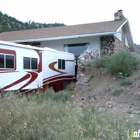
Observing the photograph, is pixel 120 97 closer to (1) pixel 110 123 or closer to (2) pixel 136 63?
(2) pixel 136 63

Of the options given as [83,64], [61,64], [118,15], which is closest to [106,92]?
[83,64]

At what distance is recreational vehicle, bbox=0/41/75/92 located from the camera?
35.7 ft

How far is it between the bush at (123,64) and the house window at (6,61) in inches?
193

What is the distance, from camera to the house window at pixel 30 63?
475 inches

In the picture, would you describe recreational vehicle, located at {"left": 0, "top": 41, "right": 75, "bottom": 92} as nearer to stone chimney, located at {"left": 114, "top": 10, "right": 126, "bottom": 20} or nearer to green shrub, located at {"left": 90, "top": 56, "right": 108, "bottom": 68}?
green shrub, located at {"left": 90, "top": 56, "right": 108, "bottom": 68}

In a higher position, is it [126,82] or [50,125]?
[126,82]

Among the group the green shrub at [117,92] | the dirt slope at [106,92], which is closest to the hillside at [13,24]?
the dirt slope at [106,92]

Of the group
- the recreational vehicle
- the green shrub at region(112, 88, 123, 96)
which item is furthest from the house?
the green shrub at region(112, 88, 123, 96)

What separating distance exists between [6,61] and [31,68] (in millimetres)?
1859

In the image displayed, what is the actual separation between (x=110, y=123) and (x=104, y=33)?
12205 mm

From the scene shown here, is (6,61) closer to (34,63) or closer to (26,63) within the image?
(26,63)

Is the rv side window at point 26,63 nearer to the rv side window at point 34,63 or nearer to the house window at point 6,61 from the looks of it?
the rv side window at point 34,63

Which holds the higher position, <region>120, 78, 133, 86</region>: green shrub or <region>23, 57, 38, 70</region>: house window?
<region>23, 57, 38, 70</region>: house window

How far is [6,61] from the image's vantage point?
10.9 metres
